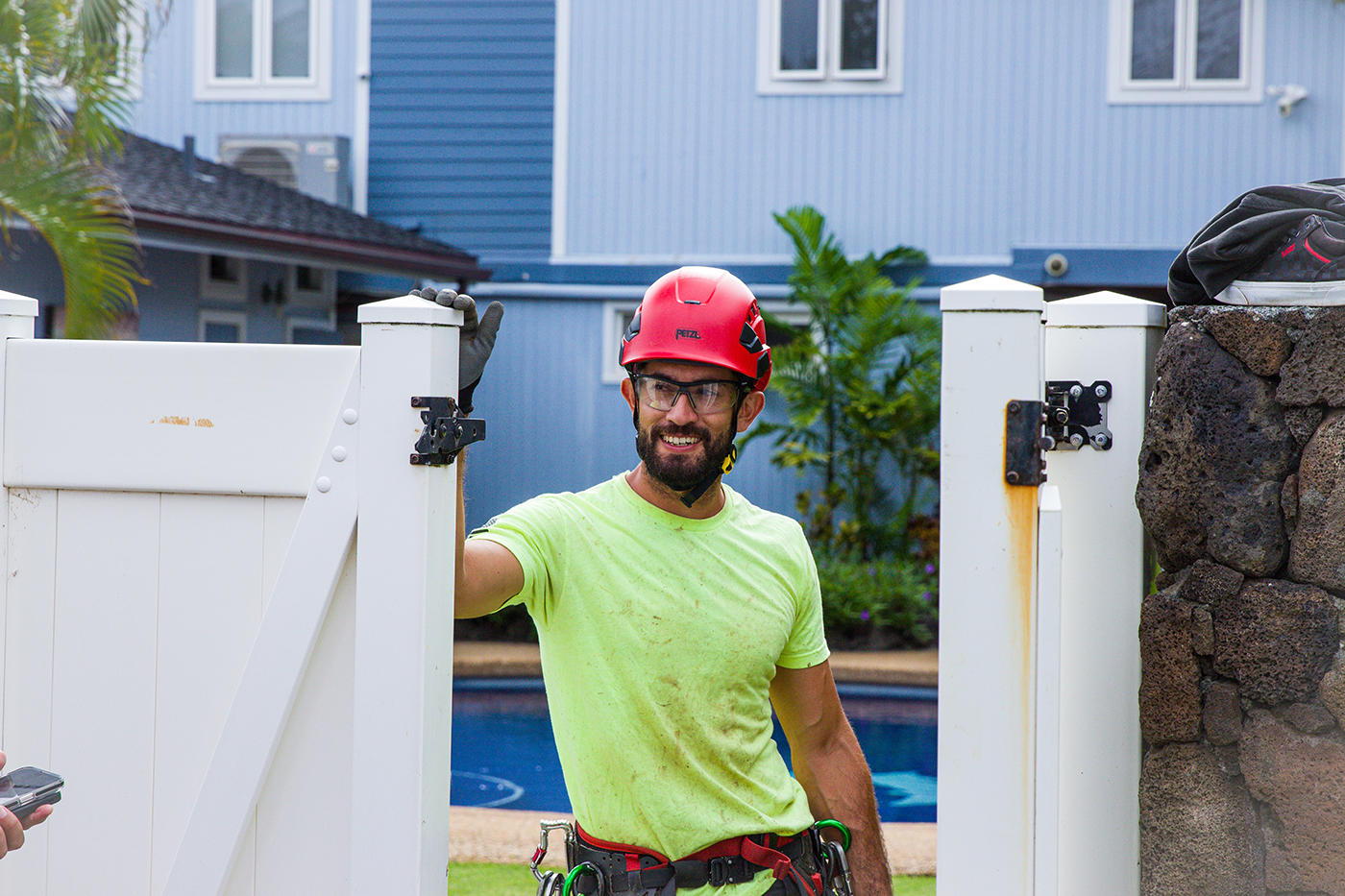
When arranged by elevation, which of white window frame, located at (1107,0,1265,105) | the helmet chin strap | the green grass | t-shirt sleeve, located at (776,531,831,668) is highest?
white window frame, located at (1107,0,1265,105)

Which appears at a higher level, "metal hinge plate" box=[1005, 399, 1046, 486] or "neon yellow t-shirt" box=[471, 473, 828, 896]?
"metal hinge plate" box=[1005, 399, 1046, 486]

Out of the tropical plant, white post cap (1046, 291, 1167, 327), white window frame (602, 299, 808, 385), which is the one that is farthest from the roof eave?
white post cap (1046, 291, 1167, 327)

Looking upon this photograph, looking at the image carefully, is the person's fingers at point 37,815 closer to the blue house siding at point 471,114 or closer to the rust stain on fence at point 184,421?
the rust stain on fence at point 184,421

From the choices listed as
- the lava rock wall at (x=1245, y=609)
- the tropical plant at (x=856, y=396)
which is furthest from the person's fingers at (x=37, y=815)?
the tropical plant at (x=856, y=396)

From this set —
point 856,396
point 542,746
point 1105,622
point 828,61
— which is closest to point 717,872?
point 1105,622

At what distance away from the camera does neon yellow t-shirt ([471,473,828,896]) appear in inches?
96.1

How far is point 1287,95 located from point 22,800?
39.1 ft

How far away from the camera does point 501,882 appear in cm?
504

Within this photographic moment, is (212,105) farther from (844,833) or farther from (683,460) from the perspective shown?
(844,833)

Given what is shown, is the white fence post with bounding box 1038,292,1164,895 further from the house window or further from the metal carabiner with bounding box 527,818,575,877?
the house window

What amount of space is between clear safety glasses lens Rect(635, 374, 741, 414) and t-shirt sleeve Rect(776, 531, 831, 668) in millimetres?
359

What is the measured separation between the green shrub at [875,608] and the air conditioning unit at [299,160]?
6.02 meters

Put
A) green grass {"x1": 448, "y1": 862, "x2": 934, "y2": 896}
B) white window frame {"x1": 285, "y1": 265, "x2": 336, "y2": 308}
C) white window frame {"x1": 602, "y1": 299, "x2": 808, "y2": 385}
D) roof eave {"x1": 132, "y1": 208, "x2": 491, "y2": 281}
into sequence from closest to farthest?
green grass {"x1": 448, "y1": 862, "x2": 934, "y2": 896}, roof eave {"x1": 132, "y1": 208, "x2": 491, "y2": 281}, white window frame {"x1": 602, "y1": 299, "x2": 808, "y2": 385}, white window frame {"x1": 285, "y1": 265, "x2": 336, "y2": 308}

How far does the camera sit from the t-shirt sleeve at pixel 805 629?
2684 millimetres
